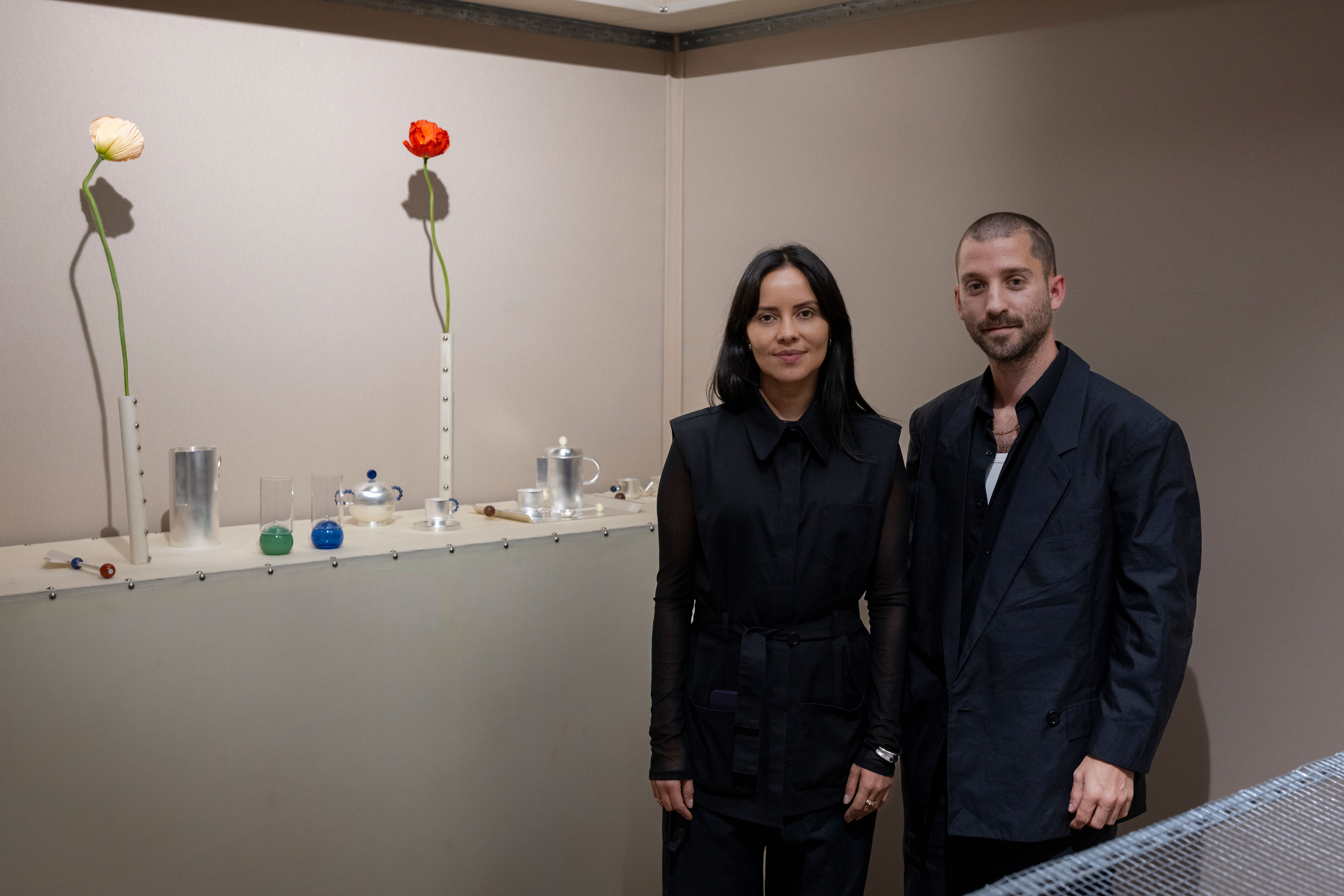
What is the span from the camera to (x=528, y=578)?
2312 millimetres

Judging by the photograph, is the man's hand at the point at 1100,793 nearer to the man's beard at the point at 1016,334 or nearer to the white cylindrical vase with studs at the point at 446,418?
the man's beard at the point at 1016,334

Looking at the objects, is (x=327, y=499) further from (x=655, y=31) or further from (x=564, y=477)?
(x=655, y=31)

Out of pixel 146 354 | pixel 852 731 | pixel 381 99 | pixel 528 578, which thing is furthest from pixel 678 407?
pixel 852 731

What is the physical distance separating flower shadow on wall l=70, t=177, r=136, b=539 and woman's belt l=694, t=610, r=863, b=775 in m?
1.49

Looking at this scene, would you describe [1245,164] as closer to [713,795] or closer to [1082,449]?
[1082,449]

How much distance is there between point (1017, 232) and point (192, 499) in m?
1.64

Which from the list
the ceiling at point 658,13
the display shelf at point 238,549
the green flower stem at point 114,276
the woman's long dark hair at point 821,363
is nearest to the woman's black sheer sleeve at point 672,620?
the woman's long dark hair at point 821,363

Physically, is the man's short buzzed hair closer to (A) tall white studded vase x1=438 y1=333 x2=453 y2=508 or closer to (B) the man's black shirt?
(B) the man's black shirt

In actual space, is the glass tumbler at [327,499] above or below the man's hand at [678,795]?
above

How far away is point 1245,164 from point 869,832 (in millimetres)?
1552

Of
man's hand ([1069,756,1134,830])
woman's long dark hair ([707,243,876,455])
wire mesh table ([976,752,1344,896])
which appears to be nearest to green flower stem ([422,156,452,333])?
woman's long dark hair ([707,243,876,455])

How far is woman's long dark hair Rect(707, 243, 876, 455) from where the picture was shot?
1.54 m

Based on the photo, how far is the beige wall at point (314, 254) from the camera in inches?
85.4

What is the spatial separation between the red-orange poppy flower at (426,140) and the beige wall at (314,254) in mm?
174
